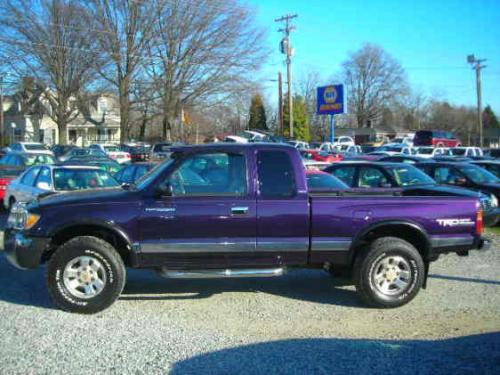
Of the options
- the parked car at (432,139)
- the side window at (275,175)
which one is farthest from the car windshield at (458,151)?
the side window at (275,175)

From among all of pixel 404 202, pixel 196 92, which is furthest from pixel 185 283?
pixel 196 92

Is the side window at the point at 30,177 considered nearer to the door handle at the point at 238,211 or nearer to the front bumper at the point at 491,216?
the door handle at the point at 238,211

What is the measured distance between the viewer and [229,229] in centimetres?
603

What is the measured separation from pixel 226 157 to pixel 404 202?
82.4 inches

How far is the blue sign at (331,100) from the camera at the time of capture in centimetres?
4662

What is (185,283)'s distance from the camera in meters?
7.30

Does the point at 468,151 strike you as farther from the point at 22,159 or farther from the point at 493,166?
the point at 22,159

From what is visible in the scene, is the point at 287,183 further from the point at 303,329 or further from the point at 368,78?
the point at 368,78

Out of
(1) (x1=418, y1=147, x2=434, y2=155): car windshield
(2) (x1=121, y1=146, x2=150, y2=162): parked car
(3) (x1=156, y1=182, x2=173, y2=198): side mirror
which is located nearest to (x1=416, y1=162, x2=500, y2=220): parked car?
(3) (x1=156, y1=182, x2=173, y2=198): side mirror

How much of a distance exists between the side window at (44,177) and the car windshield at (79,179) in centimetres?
12

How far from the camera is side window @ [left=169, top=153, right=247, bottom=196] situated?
6.16 meters

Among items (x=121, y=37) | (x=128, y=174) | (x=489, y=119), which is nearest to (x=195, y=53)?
(x=121, y=37)

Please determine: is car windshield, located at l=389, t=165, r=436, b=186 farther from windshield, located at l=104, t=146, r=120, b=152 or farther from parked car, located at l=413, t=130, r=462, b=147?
parked car, located at l=413, t=130, r=462, b=147

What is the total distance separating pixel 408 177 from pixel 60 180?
7275mm
